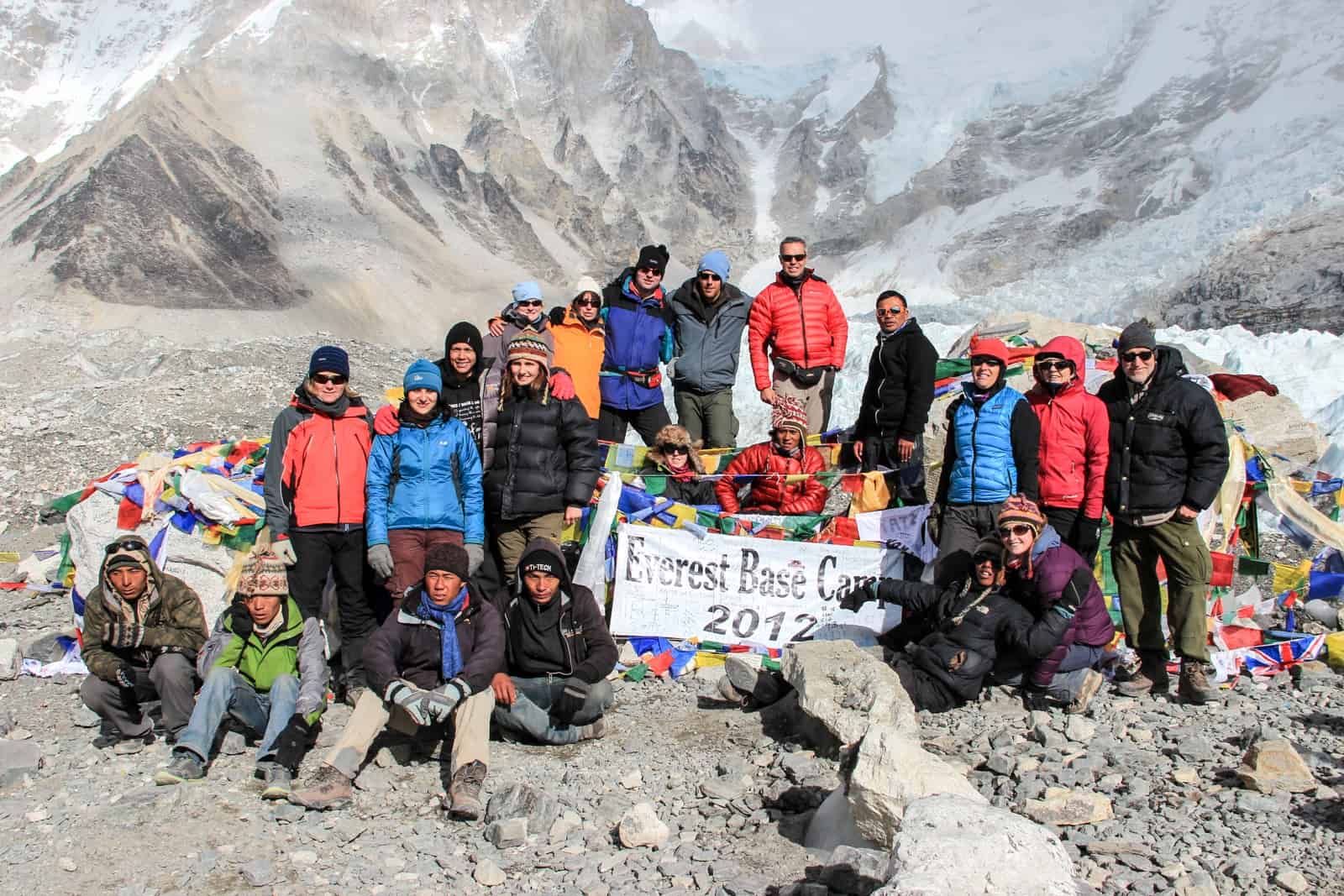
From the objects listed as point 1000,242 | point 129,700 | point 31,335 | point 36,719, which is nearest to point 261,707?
point 129,700

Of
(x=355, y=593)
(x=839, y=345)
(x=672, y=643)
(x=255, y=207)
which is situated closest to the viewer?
(x=355, y=593)

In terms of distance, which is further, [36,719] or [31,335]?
[31,335]

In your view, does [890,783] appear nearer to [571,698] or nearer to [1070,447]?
[571,698]

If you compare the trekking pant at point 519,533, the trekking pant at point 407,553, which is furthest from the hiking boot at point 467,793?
the trekking pant at point 519,533

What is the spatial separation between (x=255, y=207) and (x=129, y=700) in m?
49.4

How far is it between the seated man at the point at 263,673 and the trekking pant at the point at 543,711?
86 cm

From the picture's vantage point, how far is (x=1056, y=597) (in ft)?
16.6

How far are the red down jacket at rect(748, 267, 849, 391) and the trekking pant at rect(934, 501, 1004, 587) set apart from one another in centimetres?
172

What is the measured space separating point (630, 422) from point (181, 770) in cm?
361

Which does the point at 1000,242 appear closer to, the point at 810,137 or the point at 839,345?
the point at 810,137

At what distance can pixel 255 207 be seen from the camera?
1984 inches

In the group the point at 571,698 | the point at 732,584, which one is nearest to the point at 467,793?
the point at 571,698

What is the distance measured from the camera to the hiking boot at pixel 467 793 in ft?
14.5

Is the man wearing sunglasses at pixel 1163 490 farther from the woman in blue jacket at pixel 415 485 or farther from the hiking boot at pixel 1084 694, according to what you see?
the woman in blue jacket at pixel 415 485
